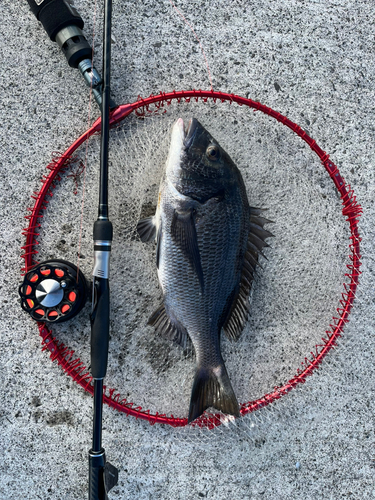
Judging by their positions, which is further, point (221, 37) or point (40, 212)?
point (221, 37)

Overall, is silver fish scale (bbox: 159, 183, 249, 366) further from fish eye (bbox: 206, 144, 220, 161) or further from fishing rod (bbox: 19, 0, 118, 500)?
fishing rod (bbox: 19, 0, 118, 500)

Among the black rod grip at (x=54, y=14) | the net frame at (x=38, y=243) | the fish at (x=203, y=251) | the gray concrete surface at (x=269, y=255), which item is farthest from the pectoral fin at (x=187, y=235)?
the black rod grip at (x=54, y=14)

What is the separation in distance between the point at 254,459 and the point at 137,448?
0.64m

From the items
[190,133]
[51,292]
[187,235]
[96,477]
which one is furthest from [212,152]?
[96,477]

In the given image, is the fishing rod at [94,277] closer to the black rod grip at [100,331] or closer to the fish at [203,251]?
the black rod grip at [100,331]

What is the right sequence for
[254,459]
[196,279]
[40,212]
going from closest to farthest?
[196,279]
[40,212]
[254,459]

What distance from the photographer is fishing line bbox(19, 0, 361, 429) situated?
2.00 m

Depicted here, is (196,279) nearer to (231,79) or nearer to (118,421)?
(118,421)

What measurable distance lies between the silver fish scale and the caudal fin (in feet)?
0.17

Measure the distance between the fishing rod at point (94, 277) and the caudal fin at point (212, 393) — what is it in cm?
44

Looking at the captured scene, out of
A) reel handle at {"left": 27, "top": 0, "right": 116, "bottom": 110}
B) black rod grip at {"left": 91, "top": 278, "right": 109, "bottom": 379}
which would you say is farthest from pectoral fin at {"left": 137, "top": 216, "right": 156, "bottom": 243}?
reel handle at {"left": 27, "top": 0, "right": 116, "bottom": 110}

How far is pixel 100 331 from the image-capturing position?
171cm

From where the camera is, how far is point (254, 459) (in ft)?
7.02

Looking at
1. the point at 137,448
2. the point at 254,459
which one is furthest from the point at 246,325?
the point at 137,448
